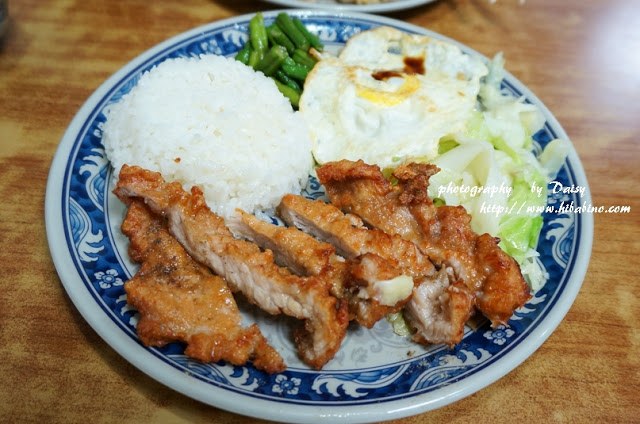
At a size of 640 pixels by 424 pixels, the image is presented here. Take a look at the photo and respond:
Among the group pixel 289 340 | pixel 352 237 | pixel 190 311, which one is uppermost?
pixel 352 237

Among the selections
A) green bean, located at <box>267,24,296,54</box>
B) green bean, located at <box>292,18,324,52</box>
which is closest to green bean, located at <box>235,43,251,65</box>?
green bean, located at <box>267,24,296,54</box>

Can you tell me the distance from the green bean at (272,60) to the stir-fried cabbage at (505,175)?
51.5 inches

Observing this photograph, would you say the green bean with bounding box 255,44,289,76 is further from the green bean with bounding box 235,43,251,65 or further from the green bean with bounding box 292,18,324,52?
the green bean with bounding box 292,18,324,52

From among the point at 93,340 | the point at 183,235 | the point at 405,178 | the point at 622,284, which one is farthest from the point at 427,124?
the point at 93,340

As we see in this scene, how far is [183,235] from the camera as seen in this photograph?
254 cm

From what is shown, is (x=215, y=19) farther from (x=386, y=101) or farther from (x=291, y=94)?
(x=386, y=101)

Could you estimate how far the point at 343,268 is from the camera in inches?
94.3

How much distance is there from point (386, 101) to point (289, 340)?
1777 mm

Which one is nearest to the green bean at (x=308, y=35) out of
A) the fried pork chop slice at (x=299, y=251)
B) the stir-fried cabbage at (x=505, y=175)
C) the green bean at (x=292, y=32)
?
the green bean at (x=292, y=32)

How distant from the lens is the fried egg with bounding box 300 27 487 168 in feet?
11.0

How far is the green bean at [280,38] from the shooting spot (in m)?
3.87

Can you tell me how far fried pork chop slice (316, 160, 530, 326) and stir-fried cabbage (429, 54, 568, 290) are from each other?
1.24 ft

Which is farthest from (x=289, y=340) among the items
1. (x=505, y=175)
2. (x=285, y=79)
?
(x=285, y=79)

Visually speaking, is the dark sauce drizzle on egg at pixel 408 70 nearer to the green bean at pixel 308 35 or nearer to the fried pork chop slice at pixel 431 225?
the green bean at pixel 308 35
